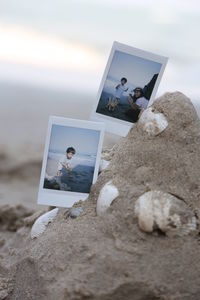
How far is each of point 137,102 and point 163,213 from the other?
2.66 feet

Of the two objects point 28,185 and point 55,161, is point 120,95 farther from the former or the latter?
point 28,185

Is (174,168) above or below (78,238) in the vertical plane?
above

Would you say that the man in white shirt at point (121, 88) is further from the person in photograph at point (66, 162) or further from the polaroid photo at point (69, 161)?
the person in photograph at point (66, 162)

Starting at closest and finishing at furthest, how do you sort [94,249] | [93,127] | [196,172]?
[94,249] < [196,172] < [93,127]

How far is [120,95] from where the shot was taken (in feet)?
9.86

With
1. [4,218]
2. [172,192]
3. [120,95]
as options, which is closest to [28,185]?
[4,218]

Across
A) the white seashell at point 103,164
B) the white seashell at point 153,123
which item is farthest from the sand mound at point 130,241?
the white seashell at point 103,164

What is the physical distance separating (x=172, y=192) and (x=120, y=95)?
721mm

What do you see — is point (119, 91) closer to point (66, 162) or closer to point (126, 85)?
point (126, 85)

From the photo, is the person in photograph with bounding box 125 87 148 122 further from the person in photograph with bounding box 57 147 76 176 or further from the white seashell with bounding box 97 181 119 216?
the white seashell with bounding box 97 181 119 216

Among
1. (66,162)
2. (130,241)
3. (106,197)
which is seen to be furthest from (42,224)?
(130,241)

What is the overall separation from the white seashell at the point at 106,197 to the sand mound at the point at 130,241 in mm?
26

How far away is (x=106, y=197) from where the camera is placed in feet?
8.56

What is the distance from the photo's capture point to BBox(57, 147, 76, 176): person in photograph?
2857 mm
